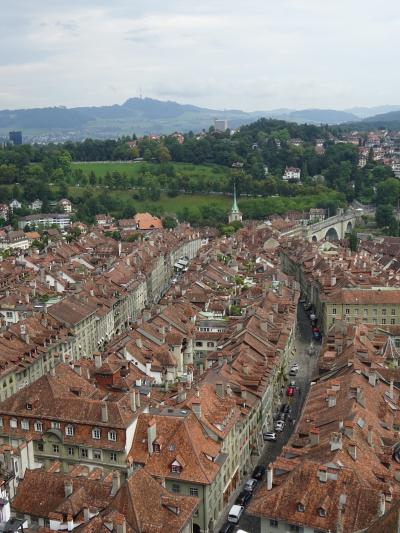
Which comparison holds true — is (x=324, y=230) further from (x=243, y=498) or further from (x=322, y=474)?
(x=322, y=474)

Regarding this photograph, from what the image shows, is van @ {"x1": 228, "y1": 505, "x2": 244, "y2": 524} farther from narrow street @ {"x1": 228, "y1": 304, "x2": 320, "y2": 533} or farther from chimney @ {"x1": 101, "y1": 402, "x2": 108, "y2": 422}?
chimney @ {"x1": 101, "y1": 402, "x2": 108, "y2": 422}

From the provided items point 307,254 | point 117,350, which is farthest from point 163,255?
point 117,350

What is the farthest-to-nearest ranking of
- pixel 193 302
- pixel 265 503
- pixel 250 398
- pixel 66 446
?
1. pixel 193 302
2. pixel 250 398
3. pixel 66 446
4. pixel 265 503

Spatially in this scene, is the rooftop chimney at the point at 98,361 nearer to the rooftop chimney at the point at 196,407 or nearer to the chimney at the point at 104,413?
the chimney at the point at 104,413

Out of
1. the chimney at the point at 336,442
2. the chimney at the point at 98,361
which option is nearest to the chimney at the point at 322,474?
the chimney at the point at 336,442

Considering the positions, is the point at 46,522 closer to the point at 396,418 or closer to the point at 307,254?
the point at 396,418

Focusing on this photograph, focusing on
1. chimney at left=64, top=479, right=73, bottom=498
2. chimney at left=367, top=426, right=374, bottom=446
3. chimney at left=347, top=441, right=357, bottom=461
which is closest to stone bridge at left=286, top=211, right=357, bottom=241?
chimney at left=367, top=426, right=374, bottom=446
